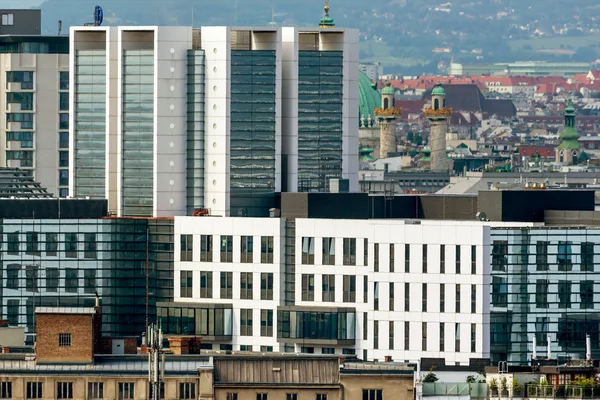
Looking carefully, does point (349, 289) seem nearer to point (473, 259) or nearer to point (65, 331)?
point (473, 259)

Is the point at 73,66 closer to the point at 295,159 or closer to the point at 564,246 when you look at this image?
the point at 295,159

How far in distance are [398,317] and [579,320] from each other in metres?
10.6

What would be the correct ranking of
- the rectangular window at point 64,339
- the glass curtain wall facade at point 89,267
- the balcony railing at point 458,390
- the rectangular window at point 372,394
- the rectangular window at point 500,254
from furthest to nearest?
1. the glass curtain wall facade at point 89,267
2. the rectangular window at point 500,254
3. the rectangular window at point 64,339
4. the rectangular window at point 372,394
5. the balcony railing at point 458,390

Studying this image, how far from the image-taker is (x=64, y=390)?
12219cm

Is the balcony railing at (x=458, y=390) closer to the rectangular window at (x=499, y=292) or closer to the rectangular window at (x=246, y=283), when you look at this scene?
the rectangular window at (x=499, y=292)

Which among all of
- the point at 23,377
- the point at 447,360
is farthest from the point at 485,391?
the point at 447,360

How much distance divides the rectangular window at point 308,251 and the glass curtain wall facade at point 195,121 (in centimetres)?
1539

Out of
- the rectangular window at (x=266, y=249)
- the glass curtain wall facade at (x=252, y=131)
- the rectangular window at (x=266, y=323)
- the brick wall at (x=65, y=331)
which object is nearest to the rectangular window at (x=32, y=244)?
the rectangular window at (x=266, y=249)

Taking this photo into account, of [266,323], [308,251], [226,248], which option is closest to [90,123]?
[226,248]

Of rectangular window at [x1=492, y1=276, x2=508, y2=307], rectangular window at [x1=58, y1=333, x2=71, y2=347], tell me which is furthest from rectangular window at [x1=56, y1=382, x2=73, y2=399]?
rectangular window at [x1=492, y1=276, x2=508, y2=307]

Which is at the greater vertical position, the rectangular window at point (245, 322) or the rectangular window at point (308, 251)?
the rectangular window at point (308, 251)

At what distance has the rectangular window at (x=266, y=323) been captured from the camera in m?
168

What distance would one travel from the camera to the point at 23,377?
400 feet

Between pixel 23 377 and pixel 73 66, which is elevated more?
pixel 73 66
